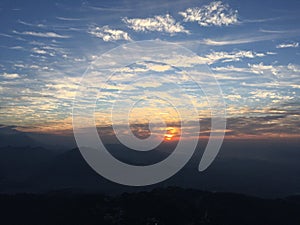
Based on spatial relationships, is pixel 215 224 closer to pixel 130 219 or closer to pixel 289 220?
pixel 130 219

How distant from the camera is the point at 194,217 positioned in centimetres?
15400

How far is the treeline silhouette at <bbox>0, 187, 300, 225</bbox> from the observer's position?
146 meters

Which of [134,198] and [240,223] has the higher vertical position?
[134,198]

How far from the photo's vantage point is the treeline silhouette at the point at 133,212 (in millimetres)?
146013

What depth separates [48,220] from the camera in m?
156

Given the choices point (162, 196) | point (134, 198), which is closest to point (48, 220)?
point (134, 198)

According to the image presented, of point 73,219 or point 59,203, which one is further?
point 59,203

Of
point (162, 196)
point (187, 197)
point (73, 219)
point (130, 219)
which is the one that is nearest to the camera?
point (130, 219)

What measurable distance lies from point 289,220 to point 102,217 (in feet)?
395

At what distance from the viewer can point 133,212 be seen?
151 meters

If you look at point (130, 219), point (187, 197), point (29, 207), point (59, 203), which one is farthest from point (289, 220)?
point (29, 207)

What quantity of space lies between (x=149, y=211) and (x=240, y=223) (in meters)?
57.4

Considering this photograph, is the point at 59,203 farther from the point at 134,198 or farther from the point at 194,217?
the point at 194,217

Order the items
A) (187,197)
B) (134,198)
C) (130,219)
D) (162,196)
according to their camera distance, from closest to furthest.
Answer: (130,219) → (134,198) → (162,196) → (187,197)
